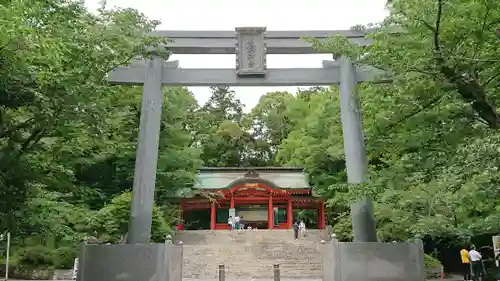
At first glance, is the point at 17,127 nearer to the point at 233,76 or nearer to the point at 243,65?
the point at 233,76

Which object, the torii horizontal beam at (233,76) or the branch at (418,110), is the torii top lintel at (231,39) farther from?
the branch at (418,110)

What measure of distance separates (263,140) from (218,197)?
1736 cm

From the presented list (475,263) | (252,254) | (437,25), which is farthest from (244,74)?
(252,254)

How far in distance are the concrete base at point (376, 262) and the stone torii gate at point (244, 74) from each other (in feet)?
5.70

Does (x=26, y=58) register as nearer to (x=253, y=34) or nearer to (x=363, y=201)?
(x=253, y=34)

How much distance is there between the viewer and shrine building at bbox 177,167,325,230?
25.7 meters

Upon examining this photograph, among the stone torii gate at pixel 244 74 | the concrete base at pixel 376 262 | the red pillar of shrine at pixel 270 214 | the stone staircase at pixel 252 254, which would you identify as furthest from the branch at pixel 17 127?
the red pillar of shrine at pixel 270 214

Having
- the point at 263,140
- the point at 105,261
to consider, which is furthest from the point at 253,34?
the point at 263,140

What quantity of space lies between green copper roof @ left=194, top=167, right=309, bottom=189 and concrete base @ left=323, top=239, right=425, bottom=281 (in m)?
15.5

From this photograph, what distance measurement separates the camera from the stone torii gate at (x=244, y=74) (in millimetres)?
11195

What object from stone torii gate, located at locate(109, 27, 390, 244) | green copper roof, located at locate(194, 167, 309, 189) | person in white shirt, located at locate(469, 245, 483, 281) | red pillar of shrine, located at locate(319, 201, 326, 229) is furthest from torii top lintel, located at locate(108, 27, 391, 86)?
red pillar of shrine, located at locate(319, 201, 326, 229)

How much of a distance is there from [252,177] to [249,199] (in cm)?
148

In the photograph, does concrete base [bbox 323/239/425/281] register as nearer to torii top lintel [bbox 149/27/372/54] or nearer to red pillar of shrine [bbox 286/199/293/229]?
torii top lintel [bbox 149/27/372/54]

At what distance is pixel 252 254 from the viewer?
1948cm
